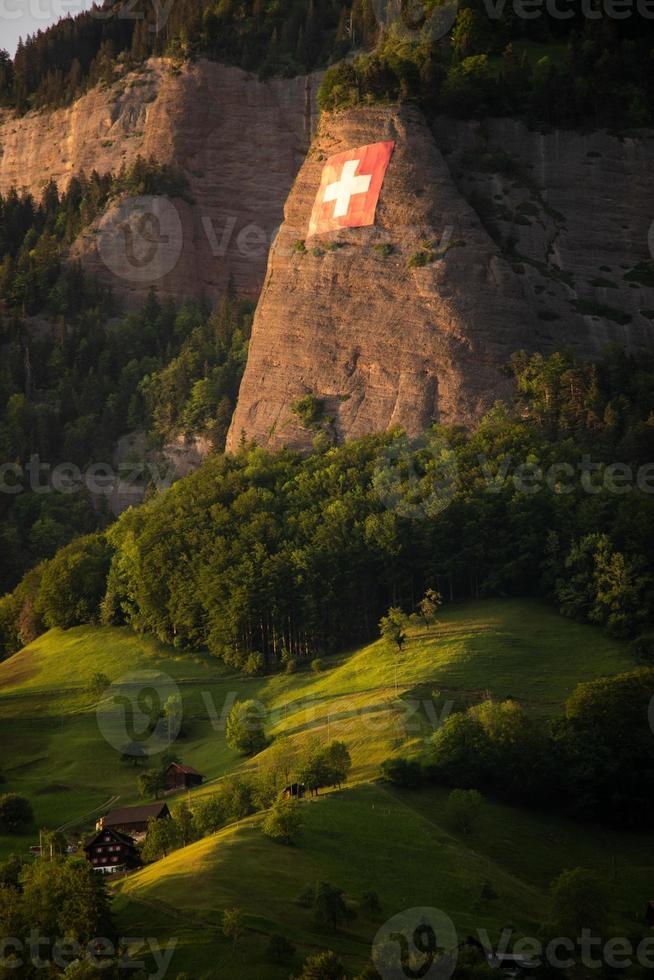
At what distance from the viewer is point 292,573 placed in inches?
4205

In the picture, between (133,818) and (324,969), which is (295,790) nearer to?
(133,818)

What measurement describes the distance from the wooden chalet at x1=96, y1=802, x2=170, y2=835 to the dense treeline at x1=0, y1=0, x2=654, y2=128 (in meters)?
61.7

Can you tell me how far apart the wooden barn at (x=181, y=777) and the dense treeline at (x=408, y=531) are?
57.1 feet

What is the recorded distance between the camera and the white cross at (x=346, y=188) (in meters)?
123

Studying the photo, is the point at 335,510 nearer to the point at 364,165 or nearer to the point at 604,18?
the point at 364,165

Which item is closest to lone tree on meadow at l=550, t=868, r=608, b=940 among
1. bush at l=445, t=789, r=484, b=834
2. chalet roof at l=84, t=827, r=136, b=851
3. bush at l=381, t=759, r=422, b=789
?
bush at l=445, t=789, r=484, b=834

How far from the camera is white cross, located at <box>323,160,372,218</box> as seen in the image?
12331 cm

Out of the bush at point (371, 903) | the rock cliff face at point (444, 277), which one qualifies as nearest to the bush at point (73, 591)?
the rock cliff face at point (444, 277)

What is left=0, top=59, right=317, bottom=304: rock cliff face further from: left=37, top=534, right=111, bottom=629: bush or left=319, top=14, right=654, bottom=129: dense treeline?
left=37, top=534, right=111, bottom=629: bush

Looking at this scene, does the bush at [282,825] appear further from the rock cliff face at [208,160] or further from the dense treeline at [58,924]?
the rock cliff face at [208,160]

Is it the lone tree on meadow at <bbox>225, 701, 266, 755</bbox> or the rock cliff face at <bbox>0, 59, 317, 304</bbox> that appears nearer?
the lone tree on meadow at <bbox>225, 701, 266, 755</bbox>

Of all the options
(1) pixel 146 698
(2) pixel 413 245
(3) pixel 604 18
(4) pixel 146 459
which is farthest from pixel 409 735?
(3) pixel 604 18

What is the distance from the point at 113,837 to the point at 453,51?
73293 mm

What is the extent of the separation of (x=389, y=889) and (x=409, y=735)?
1643 centimetres
